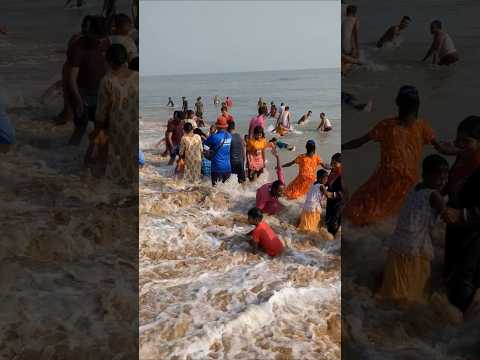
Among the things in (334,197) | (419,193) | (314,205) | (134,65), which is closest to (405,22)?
(419,193)

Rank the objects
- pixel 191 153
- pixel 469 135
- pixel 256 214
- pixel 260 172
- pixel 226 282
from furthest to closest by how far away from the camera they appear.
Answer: pixel 260 172
pixel 191 153
pixel 256 214
pixel 226 282
pixel 469 135

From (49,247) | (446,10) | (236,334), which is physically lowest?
(236,334)

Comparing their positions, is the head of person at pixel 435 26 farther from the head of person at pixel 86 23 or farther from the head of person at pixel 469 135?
the head of person at pixel 86 23

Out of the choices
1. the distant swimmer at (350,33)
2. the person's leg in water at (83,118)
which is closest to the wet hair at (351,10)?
the distant swimmer at (350,33)

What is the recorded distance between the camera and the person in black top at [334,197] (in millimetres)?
6084

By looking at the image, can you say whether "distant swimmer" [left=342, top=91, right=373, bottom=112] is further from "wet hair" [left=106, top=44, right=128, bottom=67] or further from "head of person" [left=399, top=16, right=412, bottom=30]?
"wet hair" [left=106, top=44, right=128, bottom=67]

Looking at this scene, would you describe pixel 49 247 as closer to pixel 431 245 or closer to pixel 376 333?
pixel 376 333

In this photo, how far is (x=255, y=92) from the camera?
89.5ft

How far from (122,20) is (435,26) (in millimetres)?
1709

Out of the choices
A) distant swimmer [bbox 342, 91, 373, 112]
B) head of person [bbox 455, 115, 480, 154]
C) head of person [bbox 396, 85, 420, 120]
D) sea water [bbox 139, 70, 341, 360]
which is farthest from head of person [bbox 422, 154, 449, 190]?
sea water [bbox 139, 70, 341, 360]

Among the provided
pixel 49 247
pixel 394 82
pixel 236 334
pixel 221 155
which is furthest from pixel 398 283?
pixel 221 155

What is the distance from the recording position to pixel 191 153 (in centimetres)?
862

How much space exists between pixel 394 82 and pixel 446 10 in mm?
461

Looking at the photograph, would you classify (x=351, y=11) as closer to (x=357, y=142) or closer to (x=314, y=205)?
(x=357, y=142)
